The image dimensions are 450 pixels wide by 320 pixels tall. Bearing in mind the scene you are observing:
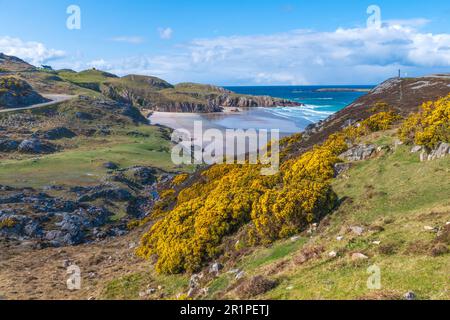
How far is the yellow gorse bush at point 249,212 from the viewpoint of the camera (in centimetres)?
2184

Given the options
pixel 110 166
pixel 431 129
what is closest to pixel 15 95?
pixel 110 166

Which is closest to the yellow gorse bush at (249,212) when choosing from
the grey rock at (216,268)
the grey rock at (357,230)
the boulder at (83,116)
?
the grey rock at (216,268)

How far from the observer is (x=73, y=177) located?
5478 centimetres

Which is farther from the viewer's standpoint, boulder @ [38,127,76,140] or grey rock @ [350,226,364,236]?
boulder @ [38,127,76,140]

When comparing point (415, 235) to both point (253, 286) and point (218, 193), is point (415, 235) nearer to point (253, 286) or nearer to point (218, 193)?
point (253, 286)

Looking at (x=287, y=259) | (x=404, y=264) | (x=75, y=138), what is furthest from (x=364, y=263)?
(x=75, y=138)

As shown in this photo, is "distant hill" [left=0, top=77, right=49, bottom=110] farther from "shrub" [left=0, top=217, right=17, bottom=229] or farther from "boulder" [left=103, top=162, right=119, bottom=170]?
"shrub" [left=0, top=217, right=17, bottom=229]

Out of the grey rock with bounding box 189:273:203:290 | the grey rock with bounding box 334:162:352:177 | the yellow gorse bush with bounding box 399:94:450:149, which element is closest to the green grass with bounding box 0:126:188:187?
the grey rock with bounding box 189:273:203:290

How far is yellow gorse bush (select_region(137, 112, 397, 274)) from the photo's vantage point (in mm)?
21844

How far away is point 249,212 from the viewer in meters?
25.0

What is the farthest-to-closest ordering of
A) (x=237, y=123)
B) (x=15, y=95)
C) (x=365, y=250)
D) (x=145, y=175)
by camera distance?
(x=237, y=123) < (x=15, y=95) < (x=145, y=175) < (x=365, y=250)

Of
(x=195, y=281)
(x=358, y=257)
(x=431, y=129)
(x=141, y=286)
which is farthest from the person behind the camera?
(x=431, y=129)

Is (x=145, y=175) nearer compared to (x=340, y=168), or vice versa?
(x=340, y=168)

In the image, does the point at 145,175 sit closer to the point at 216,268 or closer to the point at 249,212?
the point at 249,212
